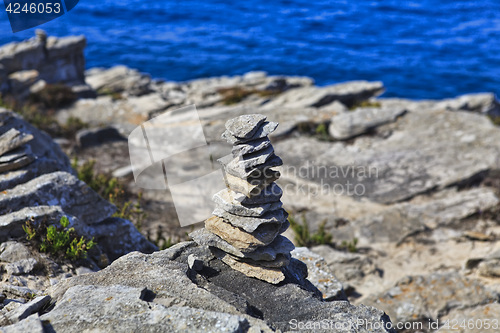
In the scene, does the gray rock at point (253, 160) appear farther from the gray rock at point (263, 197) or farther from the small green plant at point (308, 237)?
the small green plant at point (308, 237)

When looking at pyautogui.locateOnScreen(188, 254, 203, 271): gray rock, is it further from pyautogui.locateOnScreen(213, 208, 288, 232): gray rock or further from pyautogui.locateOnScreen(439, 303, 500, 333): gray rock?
pyautogui.locateOnScreen(439, 303, 500, 333): gray rock

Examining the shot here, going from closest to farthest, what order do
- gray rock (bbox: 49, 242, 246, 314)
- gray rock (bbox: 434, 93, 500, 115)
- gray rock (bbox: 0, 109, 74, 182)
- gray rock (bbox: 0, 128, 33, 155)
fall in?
gray rock (bbox: 49, 242, 246, 314), gray rock (bbox: 0, 109, 74, 182), gray rock (bbox: 0, 128, 33, 155), gray rock (bbox: 434, 93, 500, 115)

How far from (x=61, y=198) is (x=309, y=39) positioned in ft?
162

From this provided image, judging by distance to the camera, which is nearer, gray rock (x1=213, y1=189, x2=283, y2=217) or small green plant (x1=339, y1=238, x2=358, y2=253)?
gray rock (x1=213, y1=189, x2=283, y2=217)

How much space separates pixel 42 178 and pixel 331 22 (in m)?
55.6

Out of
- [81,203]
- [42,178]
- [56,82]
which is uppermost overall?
[42,178]

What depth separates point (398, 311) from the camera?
29.9ft

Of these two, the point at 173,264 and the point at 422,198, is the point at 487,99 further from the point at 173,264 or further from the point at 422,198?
the point at 173,264

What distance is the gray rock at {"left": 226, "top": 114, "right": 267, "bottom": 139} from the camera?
5645 mm

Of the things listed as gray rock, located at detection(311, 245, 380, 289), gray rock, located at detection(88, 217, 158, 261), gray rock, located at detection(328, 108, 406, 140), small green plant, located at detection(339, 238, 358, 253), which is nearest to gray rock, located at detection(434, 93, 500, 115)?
gray rock, located at detection(328, 108, 406, 140)

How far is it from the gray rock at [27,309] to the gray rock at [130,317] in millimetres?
268

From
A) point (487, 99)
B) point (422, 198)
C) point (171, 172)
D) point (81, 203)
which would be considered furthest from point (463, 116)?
point (81, 203)

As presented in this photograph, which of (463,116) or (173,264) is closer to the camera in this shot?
(173,264)

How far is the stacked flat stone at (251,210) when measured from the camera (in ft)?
19.0
